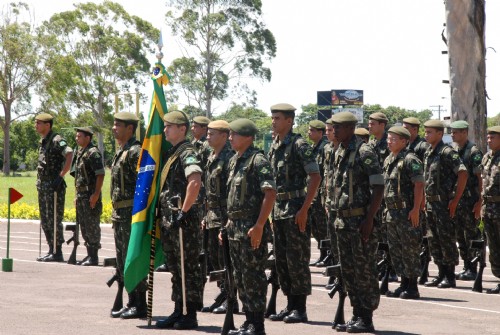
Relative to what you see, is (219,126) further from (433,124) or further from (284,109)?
(433,124)

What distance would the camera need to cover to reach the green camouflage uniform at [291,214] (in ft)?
37.2

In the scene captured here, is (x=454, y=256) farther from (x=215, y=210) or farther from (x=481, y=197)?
(x=215, y=210)

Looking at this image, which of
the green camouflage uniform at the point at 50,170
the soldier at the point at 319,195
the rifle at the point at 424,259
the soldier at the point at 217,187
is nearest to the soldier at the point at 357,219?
the soldier at the point at 217,187

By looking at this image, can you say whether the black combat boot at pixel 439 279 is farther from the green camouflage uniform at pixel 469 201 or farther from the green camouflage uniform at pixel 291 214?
the green camouflage uniform at pixel 291 214

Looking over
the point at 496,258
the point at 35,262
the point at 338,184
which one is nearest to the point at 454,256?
the point at 496,258

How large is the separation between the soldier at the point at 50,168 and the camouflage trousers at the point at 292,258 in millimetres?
6737

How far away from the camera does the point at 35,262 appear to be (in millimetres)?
18031

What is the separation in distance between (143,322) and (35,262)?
7.29m

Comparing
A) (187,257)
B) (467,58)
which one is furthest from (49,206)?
(467,58)

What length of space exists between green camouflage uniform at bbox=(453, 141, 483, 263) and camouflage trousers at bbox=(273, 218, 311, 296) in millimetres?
4705

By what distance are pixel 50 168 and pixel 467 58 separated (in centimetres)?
886

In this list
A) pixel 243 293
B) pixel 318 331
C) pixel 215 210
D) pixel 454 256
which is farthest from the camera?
pixel 454 256

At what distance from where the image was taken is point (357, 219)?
416 inches

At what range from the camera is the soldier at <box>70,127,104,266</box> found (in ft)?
54.3
